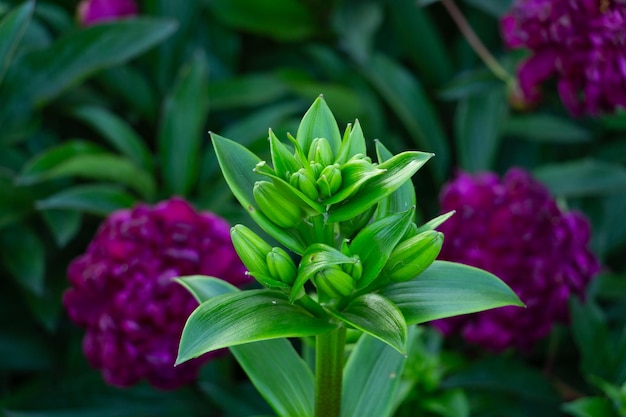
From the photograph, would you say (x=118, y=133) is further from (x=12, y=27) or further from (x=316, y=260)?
(x=316, y=260)

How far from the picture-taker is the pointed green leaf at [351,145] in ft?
1.64

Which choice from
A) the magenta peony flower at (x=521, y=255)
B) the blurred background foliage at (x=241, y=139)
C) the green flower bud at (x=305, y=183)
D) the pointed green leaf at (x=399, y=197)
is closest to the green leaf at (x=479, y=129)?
the blurred background foliage at (x=241, y=139)

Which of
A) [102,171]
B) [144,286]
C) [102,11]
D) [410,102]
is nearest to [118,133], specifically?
[102,171]

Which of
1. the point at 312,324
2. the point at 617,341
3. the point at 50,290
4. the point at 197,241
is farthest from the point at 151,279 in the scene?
the point at 617,341

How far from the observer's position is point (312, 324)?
52cm

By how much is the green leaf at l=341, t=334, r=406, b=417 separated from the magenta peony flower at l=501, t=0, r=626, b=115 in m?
0.42

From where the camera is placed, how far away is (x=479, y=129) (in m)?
1.17

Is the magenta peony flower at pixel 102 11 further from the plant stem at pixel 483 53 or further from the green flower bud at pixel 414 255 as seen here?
the green flower bud at pixel 414 255

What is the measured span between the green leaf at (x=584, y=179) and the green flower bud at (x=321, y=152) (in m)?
0.71

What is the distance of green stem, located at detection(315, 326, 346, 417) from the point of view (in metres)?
0.55

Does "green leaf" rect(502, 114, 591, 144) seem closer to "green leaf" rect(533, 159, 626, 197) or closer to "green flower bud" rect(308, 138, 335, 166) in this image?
"green leaf" rect(533, 159, 626, 197)

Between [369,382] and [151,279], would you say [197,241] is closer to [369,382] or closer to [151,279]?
[151,279]

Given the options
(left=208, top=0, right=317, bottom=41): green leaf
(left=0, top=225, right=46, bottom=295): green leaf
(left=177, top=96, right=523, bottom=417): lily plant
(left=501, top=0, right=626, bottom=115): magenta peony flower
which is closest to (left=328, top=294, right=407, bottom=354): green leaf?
(left=177, top=96, right=523, bottom=417): lily plant

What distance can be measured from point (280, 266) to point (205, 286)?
14cm
